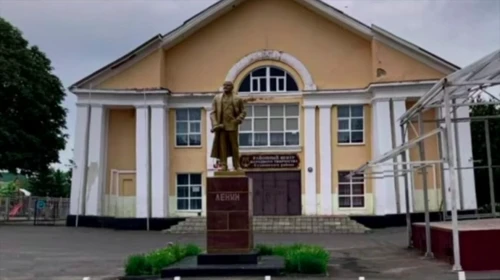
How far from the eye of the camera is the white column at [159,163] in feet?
100

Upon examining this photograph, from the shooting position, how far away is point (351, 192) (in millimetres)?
30766

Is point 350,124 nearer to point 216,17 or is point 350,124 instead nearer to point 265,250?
point 216,17

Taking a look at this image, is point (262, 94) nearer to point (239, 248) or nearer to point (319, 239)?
point (319, 239)

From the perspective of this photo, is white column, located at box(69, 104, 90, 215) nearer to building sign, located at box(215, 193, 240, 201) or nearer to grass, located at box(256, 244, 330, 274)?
building sign, located at box(215, 193, 240, 201)

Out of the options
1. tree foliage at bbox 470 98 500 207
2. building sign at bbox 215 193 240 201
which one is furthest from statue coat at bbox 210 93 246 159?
tree foliage at bbox 470 98 500 207

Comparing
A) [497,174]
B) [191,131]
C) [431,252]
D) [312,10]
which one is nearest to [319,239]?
[431,252]

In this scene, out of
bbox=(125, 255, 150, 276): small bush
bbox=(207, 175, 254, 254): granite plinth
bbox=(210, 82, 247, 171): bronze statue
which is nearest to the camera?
bbox=(125, 255, 150, 276): small bush

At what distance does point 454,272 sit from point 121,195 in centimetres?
2207

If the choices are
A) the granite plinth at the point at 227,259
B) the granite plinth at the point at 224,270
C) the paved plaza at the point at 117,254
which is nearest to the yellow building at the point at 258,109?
the paved plaza at the point at 117,254

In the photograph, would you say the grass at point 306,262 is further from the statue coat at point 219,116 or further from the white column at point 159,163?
the white column at point 159,163

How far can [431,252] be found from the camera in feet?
50.3

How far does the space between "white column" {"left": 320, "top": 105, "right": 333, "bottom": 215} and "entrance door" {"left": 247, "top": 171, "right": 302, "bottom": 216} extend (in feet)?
4.11

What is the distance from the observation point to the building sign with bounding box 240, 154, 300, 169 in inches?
1220

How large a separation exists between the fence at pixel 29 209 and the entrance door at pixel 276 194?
44.8 feet
